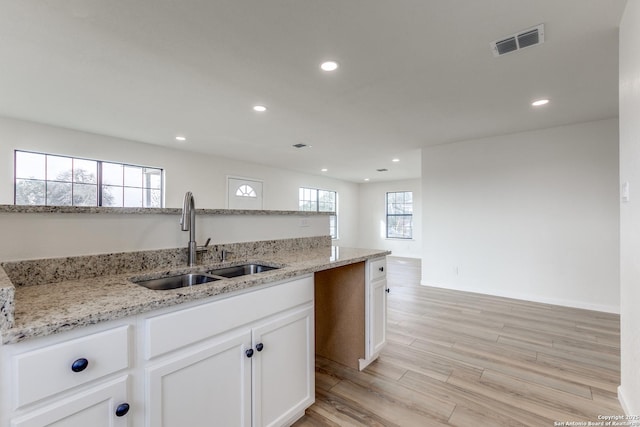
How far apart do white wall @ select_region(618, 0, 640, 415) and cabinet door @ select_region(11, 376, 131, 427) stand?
2306 millimetres

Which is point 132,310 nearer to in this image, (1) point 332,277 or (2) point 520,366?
(1) point 332,277

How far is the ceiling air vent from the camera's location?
6.21ft

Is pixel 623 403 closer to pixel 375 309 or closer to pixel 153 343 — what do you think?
pixel 375 309

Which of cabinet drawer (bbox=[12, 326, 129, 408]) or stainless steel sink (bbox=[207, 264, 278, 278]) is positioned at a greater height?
stainless steel sink (bbox=[207, 264, 278, 278])

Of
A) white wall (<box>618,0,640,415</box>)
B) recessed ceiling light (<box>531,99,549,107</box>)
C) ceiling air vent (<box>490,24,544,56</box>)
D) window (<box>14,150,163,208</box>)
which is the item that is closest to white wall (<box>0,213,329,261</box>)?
ceiling air vent (<box>490,24,544,56</box>)

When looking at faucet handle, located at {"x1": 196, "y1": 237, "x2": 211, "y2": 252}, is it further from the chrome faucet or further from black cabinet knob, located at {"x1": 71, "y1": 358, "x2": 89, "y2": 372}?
black cabinet knob, located at {"x1": 71, "y1": 358, "x2": 89, "y2": 372}

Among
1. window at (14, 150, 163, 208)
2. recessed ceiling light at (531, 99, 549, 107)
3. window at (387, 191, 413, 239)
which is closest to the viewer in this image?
recessed ceiling light at (531, 99, 549, 107)

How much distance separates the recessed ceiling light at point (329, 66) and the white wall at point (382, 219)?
6.70 metres

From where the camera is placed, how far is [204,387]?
47.2 inches

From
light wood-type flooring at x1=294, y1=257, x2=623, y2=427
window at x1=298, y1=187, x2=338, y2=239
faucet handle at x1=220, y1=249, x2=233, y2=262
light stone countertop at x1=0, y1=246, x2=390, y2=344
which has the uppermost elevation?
window at x1=298, y1=187, x2=338, y2=239

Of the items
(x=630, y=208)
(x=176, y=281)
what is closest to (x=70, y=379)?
(x=176, y=281)

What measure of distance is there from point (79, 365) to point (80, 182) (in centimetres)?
434

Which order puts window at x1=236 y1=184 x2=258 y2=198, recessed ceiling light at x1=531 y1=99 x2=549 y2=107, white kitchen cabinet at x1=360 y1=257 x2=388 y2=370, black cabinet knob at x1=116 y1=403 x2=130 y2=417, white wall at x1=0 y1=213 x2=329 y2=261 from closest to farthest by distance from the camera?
black cabinet knob at x1=116 y1=403 x2=130 y2=417
white wall at x1=0 y1=213 x2=329 y2=261
white kitchen cabinet at x1=360 y1=257 x2=388 y2=370
recessed ceiling light at x1=531 y1=99 x2=549 y2=107
window at x1=236 y1=184 x2=258 y2=198

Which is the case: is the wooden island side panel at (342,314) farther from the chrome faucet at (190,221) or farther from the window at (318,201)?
the window at (318,201)
